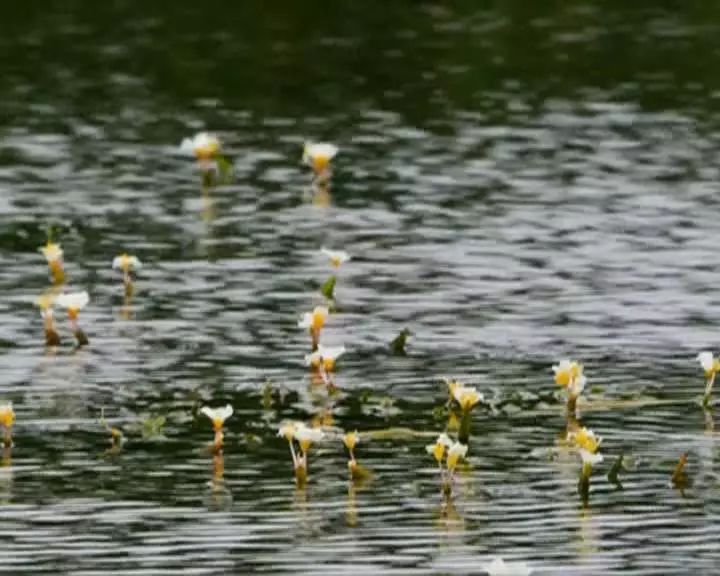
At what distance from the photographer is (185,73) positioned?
884 inches

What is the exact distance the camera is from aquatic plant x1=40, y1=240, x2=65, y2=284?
1469 centimetres

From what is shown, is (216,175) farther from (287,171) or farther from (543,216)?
(543,216)

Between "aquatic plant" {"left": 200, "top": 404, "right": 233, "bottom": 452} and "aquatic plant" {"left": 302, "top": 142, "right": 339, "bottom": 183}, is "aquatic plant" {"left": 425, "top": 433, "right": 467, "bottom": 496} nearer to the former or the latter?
A: "aquatic plant" {"left": 200, "top": 404, "right": 233, "bottom": 452}

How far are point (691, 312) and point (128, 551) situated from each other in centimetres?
483

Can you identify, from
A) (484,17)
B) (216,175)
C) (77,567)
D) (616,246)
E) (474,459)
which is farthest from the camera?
(484,17)

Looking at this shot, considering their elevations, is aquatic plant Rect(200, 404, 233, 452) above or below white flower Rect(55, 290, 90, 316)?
below

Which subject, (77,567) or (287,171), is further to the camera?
(287,171)

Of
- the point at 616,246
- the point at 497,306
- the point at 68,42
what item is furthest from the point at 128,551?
the point at 68,42

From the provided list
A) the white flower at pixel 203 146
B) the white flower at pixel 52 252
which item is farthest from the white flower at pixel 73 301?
the white flower at pixel 203 146

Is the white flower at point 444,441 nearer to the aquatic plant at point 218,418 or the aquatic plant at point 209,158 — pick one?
the aquatic plant at point 218,418

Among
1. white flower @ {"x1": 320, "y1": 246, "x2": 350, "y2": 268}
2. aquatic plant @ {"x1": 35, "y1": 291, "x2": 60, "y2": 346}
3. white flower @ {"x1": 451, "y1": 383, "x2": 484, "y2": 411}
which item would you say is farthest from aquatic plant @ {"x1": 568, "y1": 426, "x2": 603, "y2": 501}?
white flower @ {"x1": 320, "y1": 246, "x2": 350, "y2": 268}

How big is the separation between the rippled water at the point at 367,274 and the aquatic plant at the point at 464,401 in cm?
13

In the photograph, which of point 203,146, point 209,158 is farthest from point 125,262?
point 209,158

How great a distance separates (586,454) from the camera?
1046 centimetres
